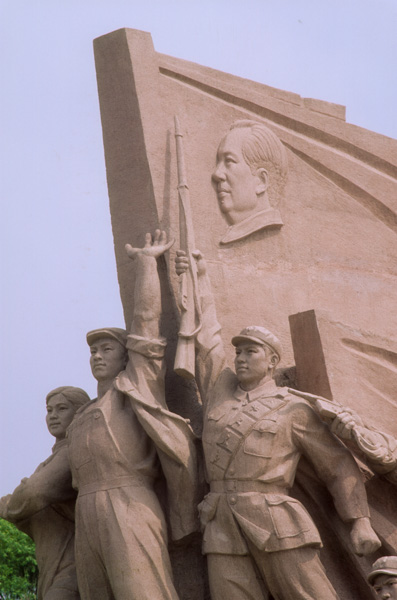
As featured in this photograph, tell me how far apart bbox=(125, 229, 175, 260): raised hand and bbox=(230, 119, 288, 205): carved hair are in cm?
105

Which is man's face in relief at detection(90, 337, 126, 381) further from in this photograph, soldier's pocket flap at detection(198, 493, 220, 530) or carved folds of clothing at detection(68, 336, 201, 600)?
soldier's pocket flap at detection(198, 493, 220, 530)

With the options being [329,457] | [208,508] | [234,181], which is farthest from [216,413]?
[234,181]

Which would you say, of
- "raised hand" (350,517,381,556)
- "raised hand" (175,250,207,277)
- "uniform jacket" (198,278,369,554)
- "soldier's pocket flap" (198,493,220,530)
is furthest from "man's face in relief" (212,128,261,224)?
"raised hand" (350,517,381,556)

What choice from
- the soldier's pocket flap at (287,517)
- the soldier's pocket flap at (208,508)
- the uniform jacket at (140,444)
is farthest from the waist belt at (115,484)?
the soldier's pocket flap at (287,517)

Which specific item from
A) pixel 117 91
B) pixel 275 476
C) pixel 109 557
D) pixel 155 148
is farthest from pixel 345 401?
pixel 117 91

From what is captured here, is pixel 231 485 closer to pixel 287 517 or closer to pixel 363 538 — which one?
pixel 287 517

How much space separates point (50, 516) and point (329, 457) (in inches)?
81.9

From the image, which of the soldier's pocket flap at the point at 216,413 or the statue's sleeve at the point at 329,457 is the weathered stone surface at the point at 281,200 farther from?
the statue's sleeve at the point at 329,457

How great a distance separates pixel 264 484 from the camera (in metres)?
7.34

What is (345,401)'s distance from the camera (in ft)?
25.4

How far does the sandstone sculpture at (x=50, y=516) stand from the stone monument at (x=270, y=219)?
830 millimetres

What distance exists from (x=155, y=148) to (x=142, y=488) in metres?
2.56

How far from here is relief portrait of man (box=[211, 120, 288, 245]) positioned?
873 centimetres

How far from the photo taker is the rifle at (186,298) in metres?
7.73
